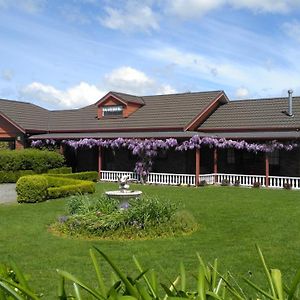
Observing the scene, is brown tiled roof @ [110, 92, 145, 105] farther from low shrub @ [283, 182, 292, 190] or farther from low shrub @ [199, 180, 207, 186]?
low shrub @ [283, 182, 292, 190]

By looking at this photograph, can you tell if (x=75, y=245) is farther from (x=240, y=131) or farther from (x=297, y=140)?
(x=240, y=131)

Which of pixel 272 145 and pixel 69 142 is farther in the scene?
pixel 69 142

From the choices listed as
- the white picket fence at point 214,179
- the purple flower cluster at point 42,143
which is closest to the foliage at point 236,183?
the white picket fence at point 214,179

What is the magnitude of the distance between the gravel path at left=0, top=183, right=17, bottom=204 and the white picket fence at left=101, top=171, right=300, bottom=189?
5.90 metres

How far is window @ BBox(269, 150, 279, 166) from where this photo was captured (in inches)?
1093

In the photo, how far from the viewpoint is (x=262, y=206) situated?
56.4ft

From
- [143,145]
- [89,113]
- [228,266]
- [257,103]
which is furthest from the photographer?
[89,113]

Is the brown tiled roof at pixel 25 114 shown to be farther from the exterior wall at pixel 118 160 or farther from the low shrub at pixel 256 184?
the low shrub at pixel 256 184

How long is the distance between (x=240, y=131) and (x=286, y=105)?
386cm

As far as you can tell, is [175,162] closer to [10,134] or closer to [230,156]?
[230,156]

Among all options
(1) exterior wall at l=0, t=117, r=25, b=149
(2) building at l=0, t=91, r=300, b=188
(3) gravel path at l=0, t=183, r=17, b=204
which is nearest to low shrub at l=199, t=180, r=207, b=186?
(2) building at l=0, t=91, r=300, b=188

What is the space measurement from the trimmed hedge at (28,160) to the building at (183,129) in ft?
8.67

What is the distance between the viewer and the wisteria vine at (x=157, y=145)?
26.0 meters

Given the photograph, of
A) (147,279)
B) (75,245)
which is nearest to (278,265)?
(75,245)
